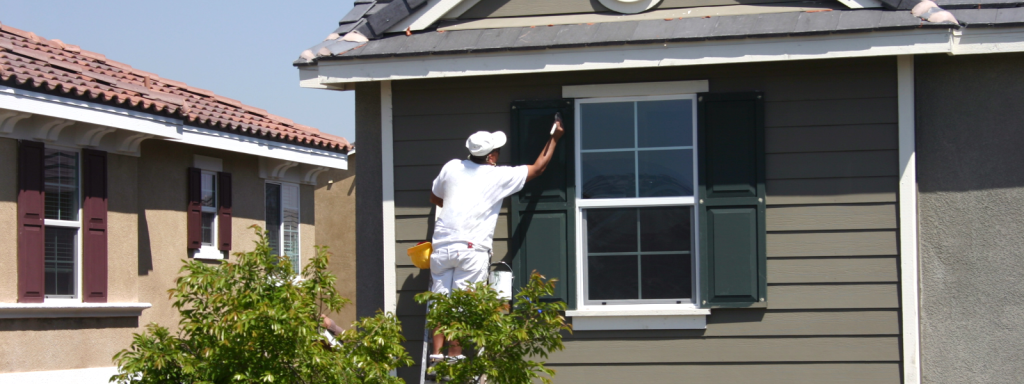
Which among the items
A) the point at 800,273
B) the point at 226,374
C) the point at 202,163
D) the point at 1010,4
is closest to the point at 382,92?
the point at 226,374

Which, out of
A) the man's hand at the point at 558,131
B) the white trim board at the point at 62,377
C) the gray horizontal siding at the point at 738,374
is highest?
the man's hand at the point at 558,131

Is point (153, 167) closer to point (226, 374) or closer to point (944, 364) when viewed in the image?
point (226, 374)

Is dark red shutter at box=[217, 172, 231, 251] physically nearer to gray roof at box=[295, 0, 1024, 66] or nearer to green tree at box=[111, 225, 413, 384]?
gray roof at box=[295, 0, 1024, 66]

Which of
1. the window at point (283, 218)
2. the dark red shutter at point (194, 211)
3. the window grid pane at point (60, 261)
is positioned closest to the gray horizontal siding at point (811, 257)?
the window grid pane at point (60, 261)

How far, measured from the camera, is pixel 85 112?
1033 centimetres

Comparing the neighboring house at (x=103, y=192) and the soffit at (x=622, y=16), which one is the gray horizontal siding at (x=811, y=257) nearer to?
the soffit at (x=622, y=16)

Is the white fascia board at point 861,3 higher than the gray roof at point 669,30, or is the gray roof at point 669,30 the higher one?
the white fascia board at point 861,3

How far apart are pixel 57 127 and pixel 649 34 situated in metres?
6.86

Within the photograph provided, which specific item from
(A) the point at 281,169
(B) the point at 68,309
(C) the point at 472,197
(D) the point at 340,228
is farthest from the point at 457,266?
(D) the point at 340,228

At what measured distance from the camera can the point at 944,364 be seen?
616 cm

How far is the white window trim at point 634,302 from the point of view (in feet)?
20.8

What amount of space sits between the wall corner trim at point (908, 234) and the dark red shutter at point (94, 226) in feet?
27.7

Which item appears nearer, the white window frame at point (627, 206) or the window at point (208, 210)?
the white window frame at point (627, 206)

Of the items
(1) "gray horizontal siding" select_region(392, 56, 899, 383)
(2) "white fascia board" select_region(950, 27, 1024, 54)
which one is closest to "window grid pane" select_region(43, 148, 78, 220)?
(1) "gray horizontal siding" select_region(392, 56, 899, 383)
